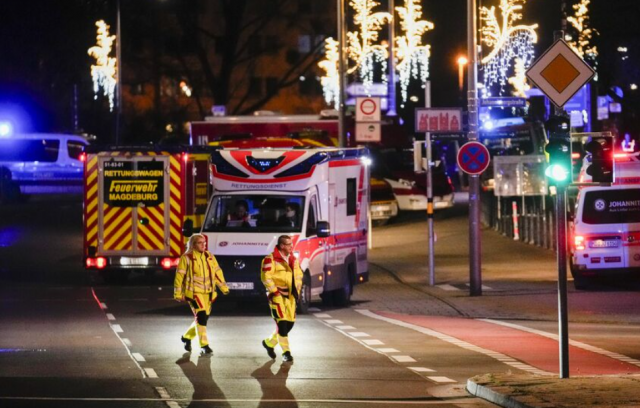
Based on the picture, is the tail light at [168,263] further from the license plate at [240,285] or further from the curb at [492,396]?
the curb at [492,396]

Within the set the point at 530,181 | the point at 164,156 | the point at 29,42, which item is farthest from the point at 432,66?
the point at 164,156

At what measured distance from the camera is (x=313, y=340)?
19.6m

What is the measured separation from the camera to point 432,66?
90125 millimetres

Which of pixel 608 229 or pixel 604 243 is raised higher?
pixel 608 229

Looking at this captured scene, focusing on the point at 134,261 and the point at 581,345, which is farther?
the point at 134,261

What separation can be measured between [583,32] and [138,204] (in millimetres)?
15693

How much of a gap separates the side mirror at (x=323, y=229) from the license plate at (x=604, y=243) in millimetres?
6558

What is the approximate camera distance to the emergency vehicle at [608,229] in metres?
27.7

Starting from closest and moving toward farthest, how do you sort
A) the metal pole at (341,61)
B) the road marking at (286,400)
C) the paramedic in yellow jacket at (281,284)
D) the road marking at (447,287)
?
the road marking at (286,400) → the paramedic in yellow jacket at (281,284) → the road marking at (447,287) → the metal pole at (341,61)

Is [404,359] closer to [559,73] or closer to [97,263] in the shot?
[559,73]

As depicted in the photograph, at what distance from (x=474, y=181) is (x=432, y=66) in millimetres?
63511

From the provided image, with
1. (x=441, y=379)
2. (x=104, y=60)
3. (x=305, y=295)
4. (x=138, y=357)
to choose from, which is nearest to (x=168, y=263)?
(x=305, y=295)

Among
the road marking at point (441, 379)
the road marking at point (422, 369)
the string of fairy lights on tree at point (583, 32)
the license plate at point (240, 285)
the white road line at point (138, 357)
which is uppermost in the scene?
the string of fairy lights on tree at point (583, 32)

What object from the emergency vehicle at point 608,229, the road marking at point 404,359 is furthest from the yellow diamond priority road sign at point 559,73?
the emergency vehicle at point 608,229
